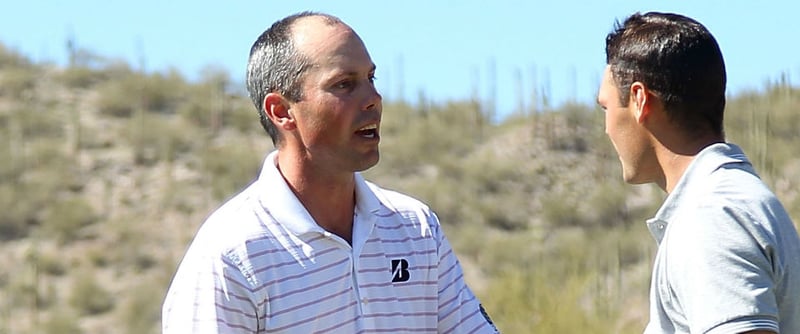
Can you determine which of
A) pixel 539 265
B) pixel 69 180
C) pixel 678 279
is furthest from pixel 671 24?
pixel 69 180

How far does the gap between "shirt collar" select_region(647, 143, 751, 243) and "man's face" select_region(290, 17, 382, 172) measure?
35.1 inches

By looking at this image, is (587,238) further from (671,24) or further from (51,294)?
(671,24)

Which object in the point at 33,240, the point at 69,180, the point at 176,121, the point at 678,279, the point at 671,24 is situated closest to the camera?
the point at 678,279

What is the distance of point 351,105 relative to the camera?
13.3 feet

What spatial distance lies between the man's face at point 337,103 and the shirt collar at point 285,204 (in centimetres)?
12

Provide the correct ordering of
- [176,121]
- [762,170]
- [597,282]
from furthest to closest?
[176,121] → [597,282] → [762,170]

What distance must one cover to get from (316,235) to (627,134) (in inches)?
36.5

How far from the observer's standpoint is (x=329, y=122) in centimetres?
408

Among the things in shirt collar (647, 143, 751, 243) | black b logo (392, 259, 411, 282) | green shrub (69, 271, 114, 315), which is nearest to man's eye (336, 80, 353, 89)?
black b logo (392, 259, 411, 282)

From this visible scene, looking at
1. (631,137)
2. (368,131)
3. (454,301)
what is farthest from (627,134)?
(454,301)

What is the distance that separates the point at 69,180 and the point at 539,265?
7.83 metres

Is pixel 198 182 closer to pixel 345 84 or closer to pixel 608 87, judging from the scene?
pixel 345 84

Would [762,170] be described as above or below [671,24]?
below

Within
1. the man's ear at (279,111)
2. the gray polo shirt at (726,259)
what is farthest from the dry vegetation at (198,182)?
the gray polo shirt at (726,259)
